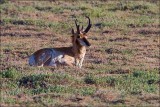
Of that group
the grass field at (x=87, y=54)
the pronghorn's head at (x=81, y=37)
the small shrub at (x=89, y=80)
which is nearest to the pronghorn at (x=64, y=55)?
the pronghorn's head at (x=81, y=37)

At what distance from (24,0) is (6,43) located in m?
8.79

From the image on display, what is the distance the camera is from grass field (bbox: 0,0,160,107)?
1148 cm

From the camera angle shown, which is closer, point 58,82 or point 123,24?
point 58,82

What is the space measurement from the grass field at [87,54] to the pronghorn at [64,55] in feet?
1.26

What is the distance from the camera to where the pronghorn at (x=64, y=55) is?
15797 mm

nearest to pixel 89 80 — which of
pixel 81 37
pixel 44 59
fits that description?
pixel 44 59

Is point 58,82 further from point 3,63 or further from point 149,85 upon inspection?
point 3,63

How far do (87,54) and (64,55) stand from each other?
225 centimetres

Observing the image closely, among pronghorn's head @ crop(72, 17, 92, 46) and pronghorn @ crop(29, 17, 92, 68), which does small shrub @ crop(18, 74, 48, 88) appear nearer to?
pronghorn @ crop(29, 17, 92, 68)

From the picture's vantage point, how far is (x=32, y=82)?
12.9 meters

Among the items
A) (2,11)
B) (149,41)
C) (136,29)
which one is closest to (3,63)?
(149,41)

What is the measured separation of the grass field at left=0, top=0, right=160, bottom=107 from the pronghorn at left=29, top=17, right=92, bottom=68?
385mm

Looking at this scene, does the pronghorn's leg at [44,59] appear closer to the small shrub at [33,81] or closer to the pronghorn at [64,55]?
the pronghorn at [64,55]

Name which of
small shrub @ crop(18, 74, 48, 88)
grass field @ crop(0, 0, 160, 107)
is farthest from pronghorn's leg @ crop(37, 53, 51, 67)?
small shrub @ crop(18, 74, 48, 88)
